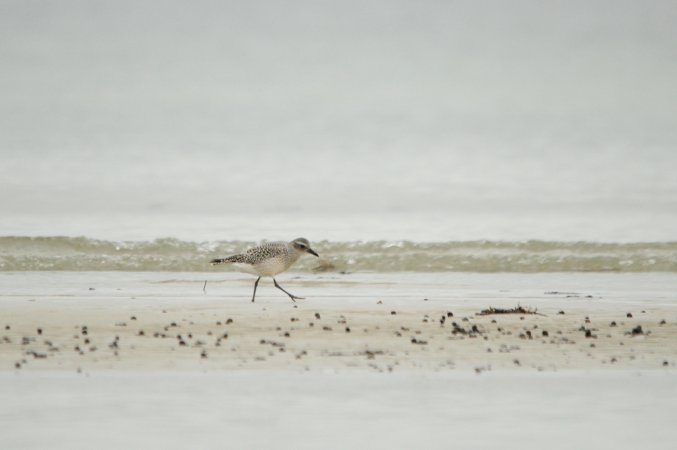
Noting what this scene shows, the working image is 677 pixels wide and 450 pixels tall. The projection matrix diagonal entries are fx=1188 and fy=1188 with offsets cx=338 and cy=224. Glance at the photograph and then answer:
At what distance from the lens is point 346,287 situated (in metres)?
19.5

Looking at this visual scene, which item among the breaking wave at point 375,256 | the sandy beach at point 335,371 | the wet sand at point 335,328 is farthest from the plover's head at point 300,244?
the breaking wave at point 375,256

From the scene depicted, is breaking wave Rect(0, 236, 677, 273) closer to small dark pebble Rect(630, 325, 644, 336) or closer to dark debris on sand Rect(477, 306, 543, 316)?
dark debris on sand Rect(477, 306, 543, 316)

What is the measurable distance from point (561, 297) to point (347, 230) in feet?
37.7

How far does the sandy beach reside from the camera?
7863 millimetres

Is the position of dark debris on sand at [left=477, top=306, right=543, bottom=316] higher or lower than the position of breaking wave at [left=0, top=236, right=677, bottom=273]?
lower

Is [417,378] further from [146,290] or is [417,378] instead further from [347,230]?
[347,230]

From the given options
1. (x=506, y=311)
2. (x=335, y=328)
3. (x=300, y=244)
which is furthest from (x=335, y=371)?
(x=300, y=244)

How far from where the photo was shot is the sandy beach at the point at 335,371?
7863 mm

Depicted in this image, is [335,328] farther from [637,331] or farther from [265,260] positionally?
[265,260]

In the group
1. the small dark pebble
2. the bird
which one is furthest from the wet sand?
the bird

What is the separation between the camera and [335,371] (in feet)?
33.2

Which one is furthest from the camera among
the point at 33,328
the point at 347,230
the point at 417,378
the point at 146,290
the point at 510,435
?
the point at 347,230

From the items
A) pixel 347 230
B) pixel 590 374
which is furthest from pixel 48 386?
pixel 347 230

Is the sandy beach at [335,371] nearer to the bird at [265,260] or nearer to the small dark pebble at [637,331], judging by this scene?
the small dark pebble at [637,331]
